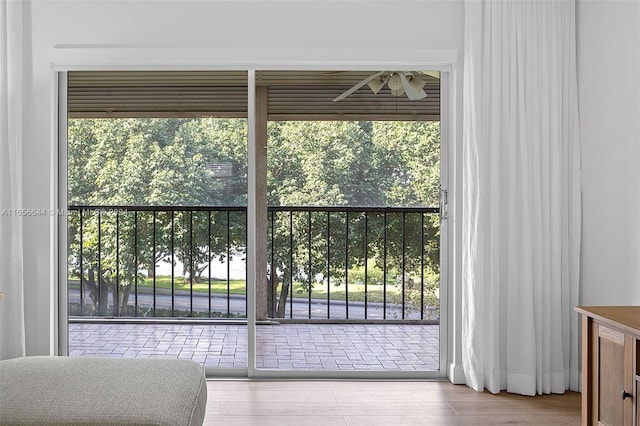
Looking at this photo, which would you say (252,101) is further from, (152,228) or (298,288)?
(298,288)

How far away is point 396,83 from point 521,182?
0.97 meters

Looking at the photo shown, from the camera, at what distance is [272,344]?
4.05m

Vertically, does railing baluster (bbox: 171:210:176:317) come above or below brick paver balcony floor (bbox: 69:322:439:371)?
above

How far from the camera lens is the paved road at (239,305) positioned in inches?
159

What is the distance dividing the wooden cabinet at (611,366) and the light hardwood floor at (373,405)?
2.53 ft

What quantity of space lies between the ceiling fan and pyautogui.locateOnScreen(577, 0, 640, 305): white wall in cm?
95

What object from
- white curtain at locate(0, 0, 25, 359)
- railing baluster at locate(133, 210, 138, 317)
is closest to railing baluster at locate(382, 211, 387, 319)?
railing baluster at locate(133, 210, 138, 317)

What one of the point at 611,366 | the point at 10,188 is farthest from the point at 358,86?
the point at 611,366

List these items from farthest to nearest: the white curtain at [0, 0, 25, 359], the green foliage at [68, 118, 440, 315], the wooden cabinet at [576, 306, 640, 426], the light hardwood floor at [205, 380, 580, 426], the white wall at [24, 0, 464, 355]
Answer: the green foliage at [68, 118, 440, 315] → the white wall at [24, 0, 464, 355] → the white curtain at [0, 0, 25, 359] → the light hardwood floor at [205, 380, 580, 426] → the wooden cabinet at [576, 306, 640, 426]

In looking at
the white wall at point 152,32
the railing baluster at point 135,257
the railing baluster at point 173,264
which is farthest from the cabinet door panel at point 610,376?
the railing baluster at point 135,257

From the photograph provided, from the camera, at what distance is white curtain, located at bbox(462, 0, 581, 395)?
377 cm

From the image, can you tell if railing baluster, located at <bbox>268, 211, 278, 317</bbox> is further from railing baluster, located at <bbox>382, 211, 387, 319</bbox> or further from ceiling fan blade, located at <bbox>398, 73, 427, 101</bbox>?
ceiling fan blade, located at <bbox>398, 73, 427, 101</bbox>

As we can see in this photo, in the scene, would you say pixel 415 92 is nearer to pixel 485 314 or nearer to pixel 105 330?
pixel 485 314

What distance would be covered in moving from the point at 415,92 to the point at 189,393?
2458 mm
